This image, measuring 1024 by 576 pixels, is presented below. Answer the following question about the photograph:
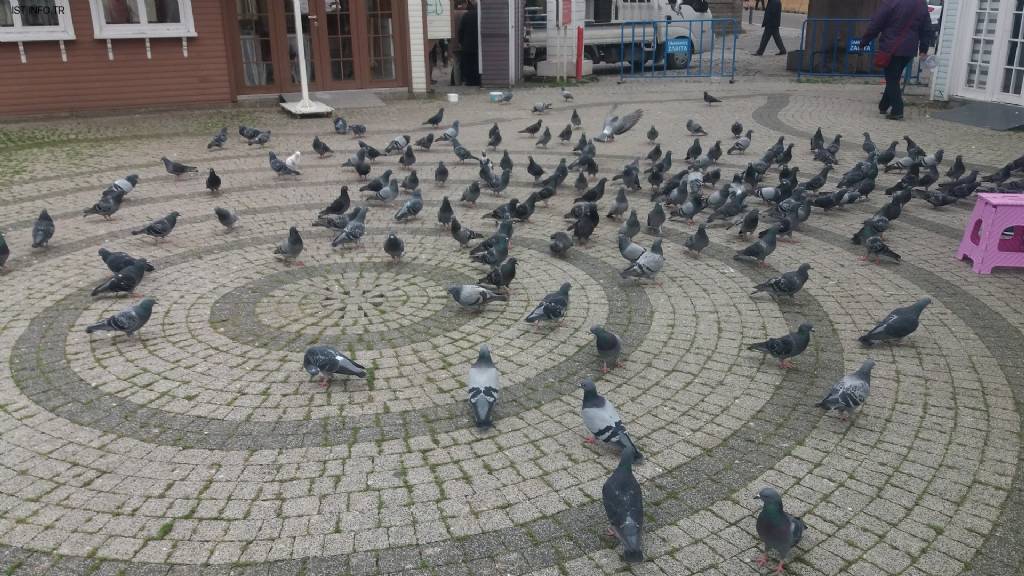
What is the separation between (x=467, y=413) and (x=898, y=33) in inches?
674

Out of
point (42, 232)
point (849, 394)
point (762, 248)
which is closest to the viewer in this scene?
point (849, 394)

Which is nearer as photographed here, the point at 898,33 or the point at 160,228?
the point at 160,228

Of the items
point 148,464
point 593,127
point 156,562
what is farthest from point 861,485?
point 593,127

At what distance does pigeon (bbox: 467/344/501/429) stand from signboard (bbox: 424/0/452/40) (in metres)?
19.2

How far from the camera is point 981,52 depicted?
1873cm

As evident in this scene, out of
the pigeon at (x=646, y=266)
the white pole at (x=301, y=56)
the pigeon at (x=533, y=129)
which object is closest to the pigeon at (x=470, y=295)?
the pigeon at (x=646, y=266)

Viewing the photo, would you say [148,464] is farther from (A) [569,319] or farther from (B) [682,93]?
(B) [682,93]

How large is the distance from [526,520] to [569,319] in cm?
338

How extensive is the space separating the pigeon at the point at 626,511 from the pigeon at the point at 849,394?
7.24ft

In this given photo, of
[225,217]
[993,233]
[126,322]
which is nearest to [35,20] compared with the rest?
[225,217]

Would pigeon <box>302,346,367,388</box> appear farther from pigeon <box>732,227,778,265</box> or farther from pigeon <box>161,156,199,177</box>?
pigeon <box>161,156,199,177</box>

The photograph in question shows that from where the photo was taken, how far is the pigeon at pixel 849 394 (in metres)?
5.89

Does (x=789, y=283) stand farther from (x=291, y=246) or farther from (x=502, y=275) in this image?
(x=291, y=246)

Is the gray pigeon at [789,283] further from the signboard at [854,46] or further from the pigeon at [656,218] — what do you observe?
the signboard at [854,46]
